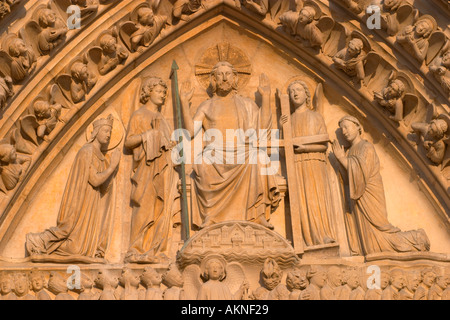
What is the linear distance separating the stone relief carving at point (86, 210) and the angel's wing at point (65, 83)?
43 centimetres

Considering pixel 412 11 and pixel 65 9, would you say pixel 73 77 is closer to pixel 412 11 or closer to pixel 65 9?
pixel 65 9

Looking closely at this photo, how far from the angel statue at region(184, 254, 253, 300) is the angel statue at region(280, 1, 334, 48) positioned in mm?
2592

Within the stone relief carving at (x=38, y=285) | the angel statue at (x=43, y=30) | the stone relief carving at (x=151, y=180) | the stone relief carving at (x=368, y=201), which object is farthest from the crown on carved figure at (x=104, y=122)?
the stone relief carving at (x=368, y=201)

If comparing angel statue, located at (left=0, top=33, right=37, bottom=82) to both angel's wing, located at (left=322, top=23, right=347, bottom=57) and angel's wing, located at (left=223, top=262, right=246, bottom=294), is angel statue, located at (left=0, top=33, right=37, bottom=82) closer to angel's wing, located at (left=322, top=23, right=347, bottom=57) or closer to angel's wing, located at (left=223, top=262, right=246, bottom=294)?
angel's wing, located at (left=223, top=262, right=246, bottom=294)

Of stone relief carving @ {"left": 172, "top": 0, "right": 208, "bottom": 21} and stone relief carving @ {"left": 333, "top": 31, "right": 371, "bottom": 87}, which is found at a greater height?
stone relief carving @ {"left": 172, "top": 0, "right": 208, "bottom": 21}

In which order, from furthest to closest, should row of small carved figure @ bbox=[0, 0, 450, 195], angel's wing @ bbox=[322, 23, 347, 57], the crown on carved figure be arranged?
angel's wing @ bbox=[322, 23, 347, 57] < the crown on carved figure < row of small carved figure @ bbox=[0, 0, 450, 195]

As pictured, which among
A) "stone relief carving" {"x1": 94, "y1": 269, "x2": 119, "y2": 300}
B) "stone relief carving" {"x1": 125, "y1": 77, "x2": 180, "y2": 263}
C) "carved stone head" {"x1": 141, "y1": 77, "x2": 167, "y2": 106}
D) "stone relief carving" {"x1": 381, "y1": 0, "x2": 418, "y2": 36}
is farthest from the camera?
"carved stone head" {"x1": 141, "y1": 77, "x2": 167, "y2": 106}

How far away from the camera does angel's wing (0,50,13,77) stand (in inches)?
416

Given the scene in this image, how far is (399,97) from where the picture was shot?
11133mm

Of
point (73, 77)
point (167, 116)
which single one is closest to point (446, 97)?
point (167, 116)

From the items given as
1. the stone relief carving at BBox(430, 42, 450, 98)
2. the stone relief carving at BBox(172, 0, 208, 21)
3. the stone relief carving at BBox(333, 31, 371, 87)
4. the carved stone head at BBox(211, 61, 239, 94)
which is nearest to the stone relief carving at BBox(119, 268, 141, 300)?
the carved stone head at BBox(211, 61, 239, 94)

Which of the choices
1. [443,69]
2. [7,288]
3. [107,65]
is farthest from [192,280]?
[443,69]

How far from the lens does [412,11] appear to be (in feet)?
36.3

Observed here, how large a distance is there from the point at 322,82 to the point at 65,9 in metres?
2.86
